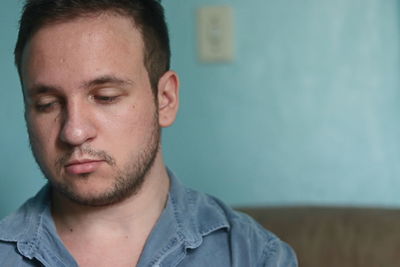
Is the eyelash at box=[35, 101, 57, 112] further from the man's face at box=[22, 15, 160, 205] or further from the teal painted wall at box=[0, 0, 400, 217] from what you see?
the teal painted wall at box=[0, 0, 400, 217]

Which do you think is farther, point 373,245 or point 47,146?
point 373,245

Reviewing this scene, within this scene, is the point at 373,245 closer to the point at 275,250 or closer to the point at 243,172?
the point at 275,250

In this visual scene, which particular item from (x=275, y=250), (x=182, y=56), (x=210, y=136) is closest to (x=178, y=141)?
(x=210, y=136)

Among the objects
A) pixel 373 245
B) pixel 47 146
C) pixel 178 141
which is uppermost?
pixel 47 146

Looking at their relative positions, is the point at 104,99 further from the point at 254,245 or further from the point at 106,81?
the point at 254,245

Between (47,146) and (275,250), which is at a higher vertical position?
(47,146)

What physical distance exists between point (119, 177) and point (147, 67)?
0.70 ft

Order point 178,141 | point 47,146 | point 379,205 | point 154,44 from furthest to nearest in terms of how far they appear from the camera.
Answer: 1. point 178,141
2. point 379,205
3. point 154,44
4. point 47,146

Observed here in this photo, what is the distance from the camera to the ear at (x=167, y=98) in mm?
1330

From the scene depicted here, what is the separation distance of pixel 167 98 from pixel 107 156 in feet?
0.71

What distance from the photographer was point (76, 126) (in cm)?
117

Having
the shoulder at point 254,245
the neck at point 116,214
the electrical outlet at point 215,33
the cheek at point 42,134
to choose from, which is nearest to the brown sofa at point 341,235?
the shoulder at point 254,245

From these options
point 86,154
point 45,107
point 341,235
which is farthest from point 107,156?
point 341,235

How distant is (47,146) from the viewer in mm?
1220
